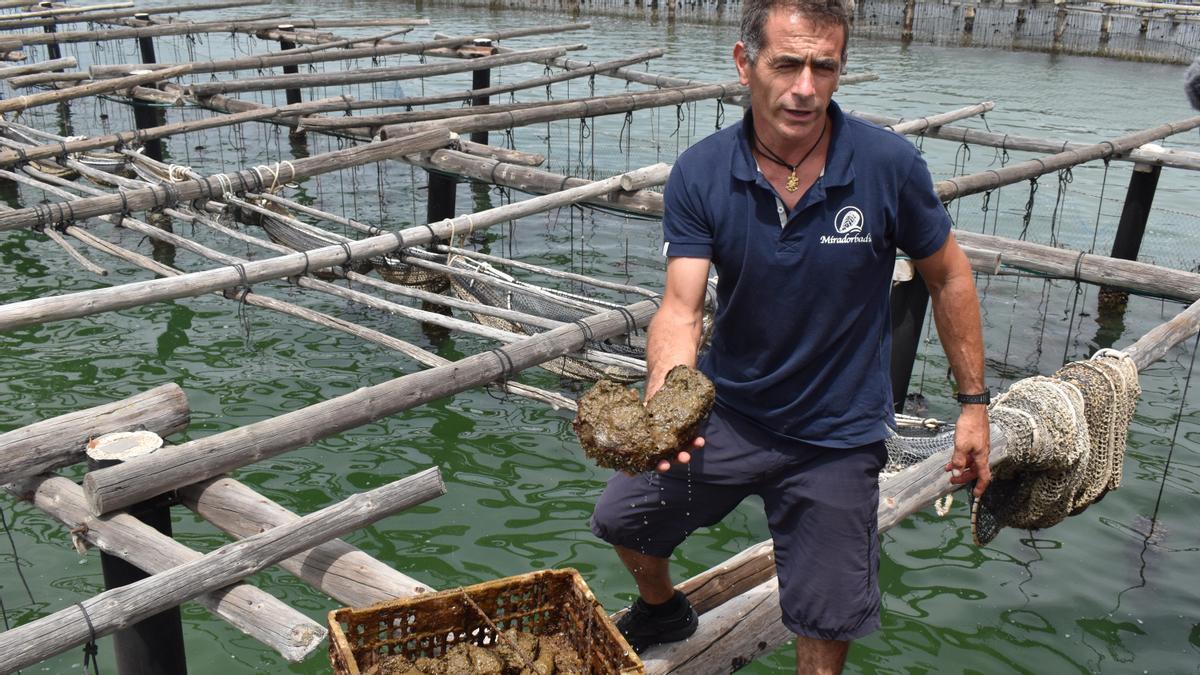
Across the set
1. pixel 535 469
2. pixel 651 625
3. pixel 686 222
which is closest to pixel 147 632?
pixel 651 625

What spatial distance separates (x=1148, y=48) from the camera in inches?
1247

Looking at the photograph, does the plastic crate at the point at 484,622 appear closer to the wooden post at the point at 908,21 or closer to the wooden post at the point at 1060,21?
the wooden post at the point at 1060,21

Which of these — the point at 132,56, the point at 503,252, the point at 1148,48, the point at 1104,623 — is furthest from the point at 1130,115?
the point at 132,56

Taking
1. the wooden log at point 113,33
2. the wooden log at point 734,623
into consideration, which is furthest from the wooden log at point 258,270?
the wooden log at point 113,33

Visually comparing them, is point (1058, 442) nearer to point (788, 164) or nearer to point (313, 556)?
point (788, 164)

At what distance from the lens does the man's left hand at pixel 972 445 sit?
3.76m

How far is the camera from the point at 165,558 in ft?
14.0

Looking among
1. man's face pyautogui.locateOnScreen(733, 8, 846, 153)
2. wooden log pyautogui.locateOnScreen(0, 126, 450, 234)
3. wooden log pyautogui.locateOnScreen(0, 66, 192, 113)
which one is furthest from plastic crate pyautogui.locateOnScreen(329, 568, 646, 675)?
wooden log pyautogui.locateOnScreen(0, 66, 192, 113)

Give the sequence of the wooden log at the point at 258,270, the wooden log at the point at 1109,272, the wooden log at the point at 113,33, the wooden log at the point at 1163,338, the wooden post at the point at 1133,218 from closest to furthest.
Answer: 1. the wooden log at the point at 258,270
2. the wooden log at the point at 1163,338
3. the wooden log at the point at 1109,272
4. the wooden post at the point at 1133,218
5. the wooden log at the point at 113,33

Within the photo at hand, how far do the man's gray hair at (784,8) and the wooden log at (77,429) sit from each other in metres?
3.23

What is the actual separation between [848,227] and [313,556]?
2627 millimetres

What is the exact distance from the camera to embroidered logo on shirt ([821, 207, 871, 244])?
131 inches

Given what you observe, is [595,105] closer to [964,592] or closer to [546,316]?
[546,316]

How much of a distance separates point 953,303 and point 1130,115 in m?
23.8
